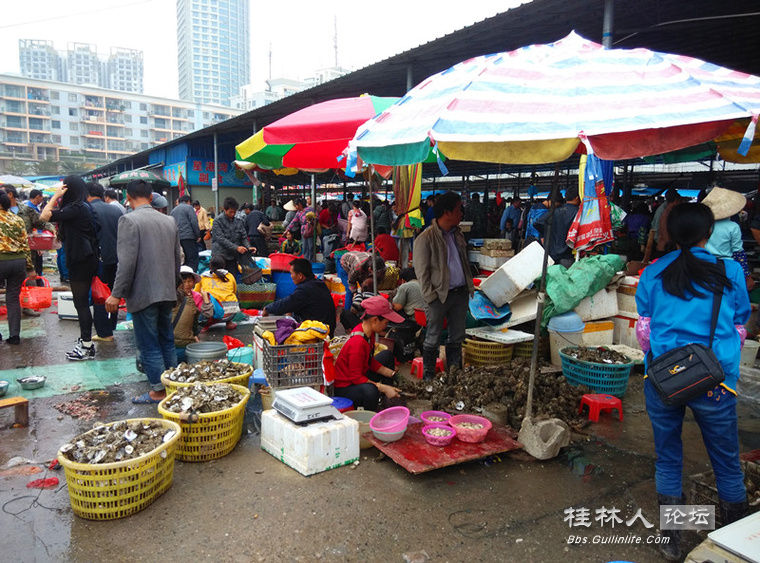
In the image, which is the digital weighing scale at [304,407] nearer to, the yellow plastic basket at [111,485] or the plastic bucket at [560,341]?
the yellow plastic basket at [111,485]

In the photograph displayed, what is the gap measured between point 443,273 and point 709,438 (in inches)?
110

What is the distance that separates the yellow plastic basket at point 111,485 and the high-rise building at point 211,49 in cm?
13823

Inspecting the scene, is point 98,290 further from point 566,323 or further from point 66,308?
point 566,323

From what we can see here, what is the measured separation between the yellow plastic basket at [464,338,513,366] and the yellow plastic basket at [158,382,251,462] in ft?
9.72

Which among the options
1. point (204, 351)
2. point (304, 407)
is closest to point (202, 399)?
point (304, 407)

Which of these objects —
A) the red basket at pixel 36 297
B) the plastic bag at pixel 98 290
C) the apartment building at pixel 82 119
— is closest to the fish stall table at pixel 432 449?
the plastic bag at pixel 98 290

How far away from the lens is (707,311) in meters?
2.63

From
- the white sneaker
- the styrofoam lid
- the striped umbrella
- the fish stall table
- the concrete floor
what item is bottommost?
the concrete floor

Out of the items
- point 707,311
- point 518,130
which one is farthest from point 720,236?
point 518,130

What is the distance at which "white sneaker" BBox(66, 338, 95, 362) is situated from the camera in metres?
6.39

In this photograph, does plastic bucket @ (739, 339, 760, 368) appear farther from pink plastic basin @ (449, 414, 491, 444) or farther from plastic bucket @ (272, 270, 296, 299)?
plastic bucket @ (272, 270, 296, 299)

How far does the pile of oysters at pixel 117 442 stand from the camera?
312 cm

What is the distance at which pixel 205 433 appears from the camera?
3.79 meters

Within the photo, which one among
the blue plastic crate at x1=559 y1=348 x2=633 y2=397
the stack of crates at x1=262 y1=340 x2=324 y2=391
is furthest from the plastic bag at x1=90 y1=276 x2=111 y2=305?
the blue plastic crate at x1=559 y1=348 x2=633 y2=397
